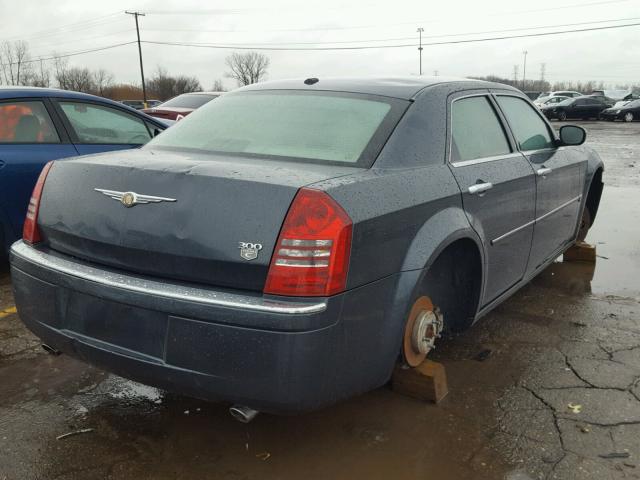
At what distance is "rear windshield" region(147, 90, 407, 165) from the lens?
267 centimetres

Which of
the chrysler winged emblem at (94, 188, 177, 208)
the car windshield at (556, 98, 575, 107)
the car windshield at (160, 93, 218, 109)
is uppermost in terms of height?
the car windshield at (556, 98, 575, 107)

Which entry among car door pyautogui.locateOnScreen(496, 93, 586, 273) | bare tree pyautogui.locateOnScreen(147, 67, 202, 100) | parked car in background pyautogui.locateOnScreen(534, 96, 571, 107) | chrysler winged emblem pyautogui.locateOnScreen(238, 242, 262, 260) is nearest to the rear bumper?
chrysler winged emblem pyautogui.locateOnScreen(238, 242, 262, 260)

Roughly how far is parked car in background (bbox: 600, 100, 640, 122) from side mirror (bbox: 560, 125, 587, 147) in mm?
30934

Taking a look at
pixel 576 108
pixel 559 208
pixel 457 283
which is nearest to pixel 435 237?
pixel 457 283

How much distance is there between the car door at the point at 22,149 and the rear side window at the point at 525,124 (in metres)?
3.47

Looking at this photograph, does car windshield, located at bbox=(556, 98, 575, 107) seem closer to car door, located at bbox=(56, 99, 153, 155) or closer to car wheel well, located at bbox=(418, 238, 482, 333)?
car door, located at bbox=(56, 99, 153, 155)

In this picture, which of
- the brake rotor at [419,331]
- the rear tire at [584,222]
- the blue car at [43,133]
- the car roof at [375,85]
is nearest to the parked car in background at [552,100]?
the rear tire at [584,222]

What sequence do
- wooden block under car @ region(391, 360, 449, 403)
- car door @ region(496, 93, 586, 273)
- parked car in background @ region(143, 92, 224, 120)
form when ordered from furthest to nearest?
parked car in background @ region(143, 92, 224, 120) < car door @ region(496, 93, 586, 273) < wooden block under car @ region(391, 360, 449, 403)

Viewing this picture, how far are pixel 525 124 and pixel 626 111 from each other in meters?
31.5

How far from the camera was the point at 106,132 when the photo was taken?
215 inches

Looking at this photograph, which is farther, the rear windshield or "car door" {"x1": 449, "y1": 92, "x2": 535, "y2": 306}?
"car door" {"x1": 449, "y1": 92, "x2": 535, "y2": 306}

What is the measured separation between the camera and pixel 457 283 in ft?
10.4

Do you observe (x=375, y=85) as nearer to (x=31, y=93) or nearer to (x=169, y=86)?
(x=31, y=93)

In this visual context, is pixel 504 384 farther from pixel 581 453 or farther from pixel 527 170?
pixel 527 170
